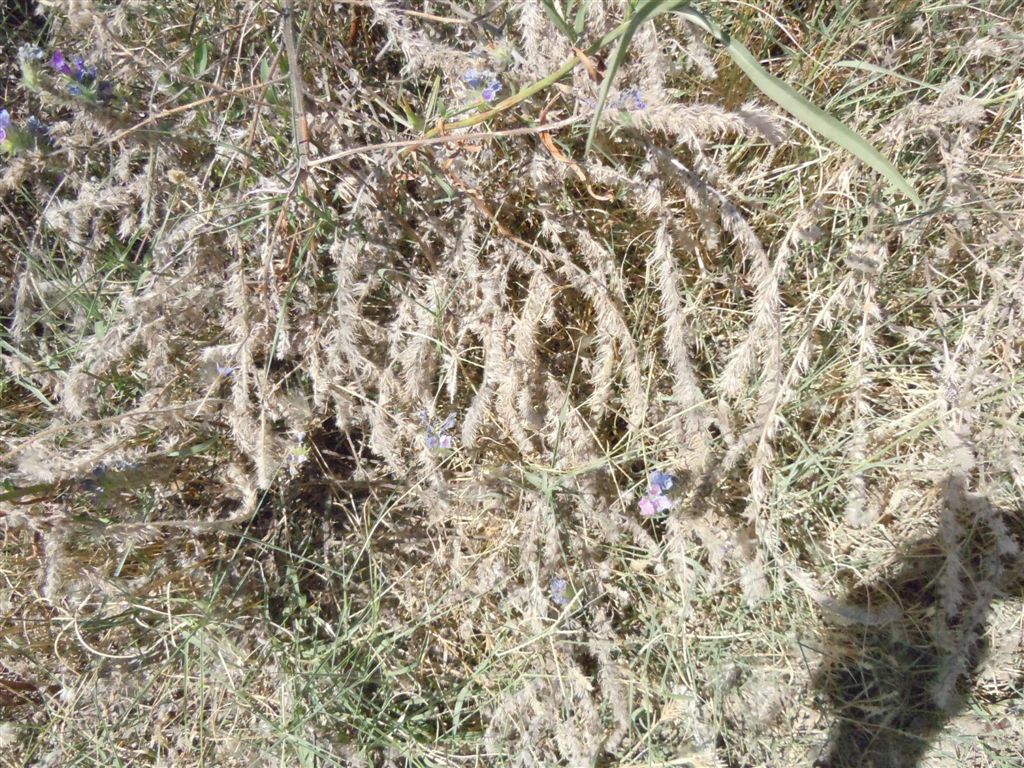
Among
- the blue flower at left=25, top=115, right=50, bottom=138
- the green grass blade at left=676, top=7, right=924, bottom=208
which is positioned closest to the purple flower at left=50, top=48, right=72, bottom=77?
the blue flower at left=25, top=115, right=50, bottom=138

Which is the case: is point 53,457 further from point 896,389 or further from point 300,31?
point 896,389

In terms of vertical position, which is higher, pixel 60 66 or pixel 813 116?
pixel 813 116

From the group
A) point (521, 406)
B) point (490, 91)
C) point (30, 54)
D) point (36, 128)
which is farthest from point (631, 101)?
point (36, 128)

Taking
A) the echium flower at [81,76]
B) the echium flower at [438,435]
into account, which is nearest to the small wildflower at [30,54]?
the echium flower at [81,76]

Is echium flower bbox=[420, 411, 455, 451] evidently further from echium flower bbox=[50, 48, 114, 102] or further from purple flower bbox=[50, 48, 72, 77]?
purple flower bbox=[50, 48, 72, 77]

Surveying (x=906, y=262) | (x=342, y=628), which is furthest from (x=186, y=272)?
(x=906, y=262)

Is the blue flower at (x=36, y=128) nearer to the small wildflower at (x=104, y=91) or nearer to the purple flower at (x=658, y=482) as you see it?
the small wildflower at (x=104, y=91)

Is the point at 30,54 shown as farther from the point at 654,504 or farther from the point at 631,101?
the point at 654,504
